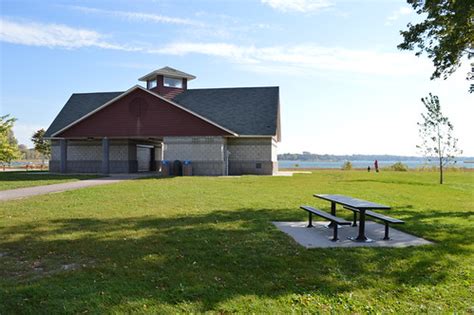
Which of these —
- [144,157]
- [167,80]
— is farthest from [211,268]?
[144,157]

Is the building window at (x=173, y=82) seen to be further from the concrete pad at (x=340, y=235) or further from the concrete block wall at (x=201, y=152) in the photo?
the concrete pad at (x=340, y=235)

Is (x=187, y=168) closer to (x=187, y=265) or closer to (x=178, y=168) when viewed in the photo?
(x=178, y=168)

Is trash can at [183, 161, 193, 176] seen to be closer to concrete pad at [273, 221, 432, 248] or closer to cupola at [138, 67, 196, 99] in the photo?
cupola at [138, 67, 196, 99]

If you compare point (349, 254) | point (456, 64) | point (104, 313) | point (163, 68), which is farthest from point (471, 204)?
point (163, 68)

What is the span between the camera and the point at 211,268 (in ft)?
18.5

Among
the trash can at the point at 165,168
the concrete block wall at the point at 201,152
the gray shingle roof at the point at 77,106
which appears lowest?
the trash can at the point at 165,168

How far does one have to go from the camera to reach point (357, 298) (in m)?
4.61

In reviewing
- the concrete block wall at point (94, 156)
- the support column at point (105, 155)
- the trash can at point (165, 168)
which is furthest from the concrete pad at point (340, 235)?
→ the concrete block wall at point (94, 156)

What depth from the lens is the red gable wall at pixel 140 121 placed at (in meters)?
30.0

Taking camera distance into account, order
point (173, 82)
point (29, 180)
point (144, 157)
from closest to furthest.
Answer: point (29, 180) < point (173, 82) < point (144, 157)

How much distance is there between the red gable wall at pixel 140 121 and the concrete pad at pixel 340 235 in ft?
68.9

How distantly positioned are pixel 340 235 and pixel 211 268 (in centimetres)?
370

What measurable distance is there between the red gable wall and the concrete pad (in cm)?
2101

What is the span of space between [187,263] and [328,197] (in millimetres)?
5059
